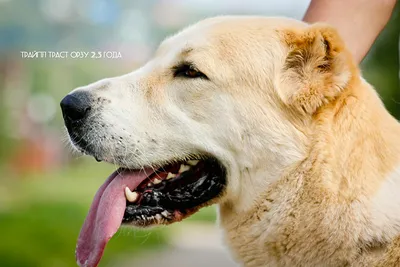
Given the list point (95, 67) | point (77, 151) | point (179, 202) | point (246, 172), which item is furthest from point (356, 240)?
point (95, 67)

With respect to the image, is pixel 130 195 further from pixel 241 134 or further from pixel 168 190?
pixel 241 134

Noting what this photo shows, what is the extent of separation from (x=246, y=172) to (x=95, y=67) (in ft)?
34.1

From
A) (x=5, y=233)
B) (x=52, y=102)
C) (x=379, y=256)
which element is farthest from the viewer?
(x=52, y=102)

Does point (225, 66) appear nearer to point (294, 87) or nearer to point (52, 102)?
point (294, 87)

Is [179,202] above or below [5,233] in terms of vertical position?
above

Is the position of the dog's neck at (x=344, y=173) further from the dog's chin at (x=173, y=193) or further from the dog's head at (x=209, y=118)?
the dog's chin at (x=173, y=193)

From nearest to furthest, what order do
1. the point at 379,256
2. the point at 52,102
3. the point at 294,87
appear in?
the point at 379,256 → the point at 294,87 → the point at 52,102

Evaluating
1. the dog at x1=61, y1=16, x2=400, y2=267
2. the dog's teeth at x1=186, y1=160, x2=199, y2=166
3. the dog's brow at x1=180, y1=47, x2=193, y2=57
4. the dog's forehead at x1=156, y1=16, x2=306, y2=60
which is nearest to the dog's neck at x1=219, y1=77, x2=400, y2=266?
the dog at x1=61, y1=16, x2=400, y2=267

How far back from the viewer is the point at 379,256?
9.13 feet

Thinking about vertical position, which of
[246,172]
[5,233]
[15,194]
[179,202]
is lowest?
[15,194]

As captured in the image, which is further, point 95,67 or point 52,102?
point 52,102

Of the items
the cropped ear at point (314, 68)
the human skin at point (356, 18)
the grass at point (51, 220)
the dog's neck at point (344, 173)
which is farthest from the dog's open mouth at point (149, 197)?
the grass at point (51, 220)

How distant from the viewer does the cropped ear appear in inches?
121

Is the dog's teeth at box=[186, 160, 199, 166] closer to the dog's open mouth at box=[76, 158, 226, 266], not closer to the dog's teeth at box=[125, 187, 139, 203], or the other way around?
the dog's open mouth at box=[76, 158, 226, 266]
